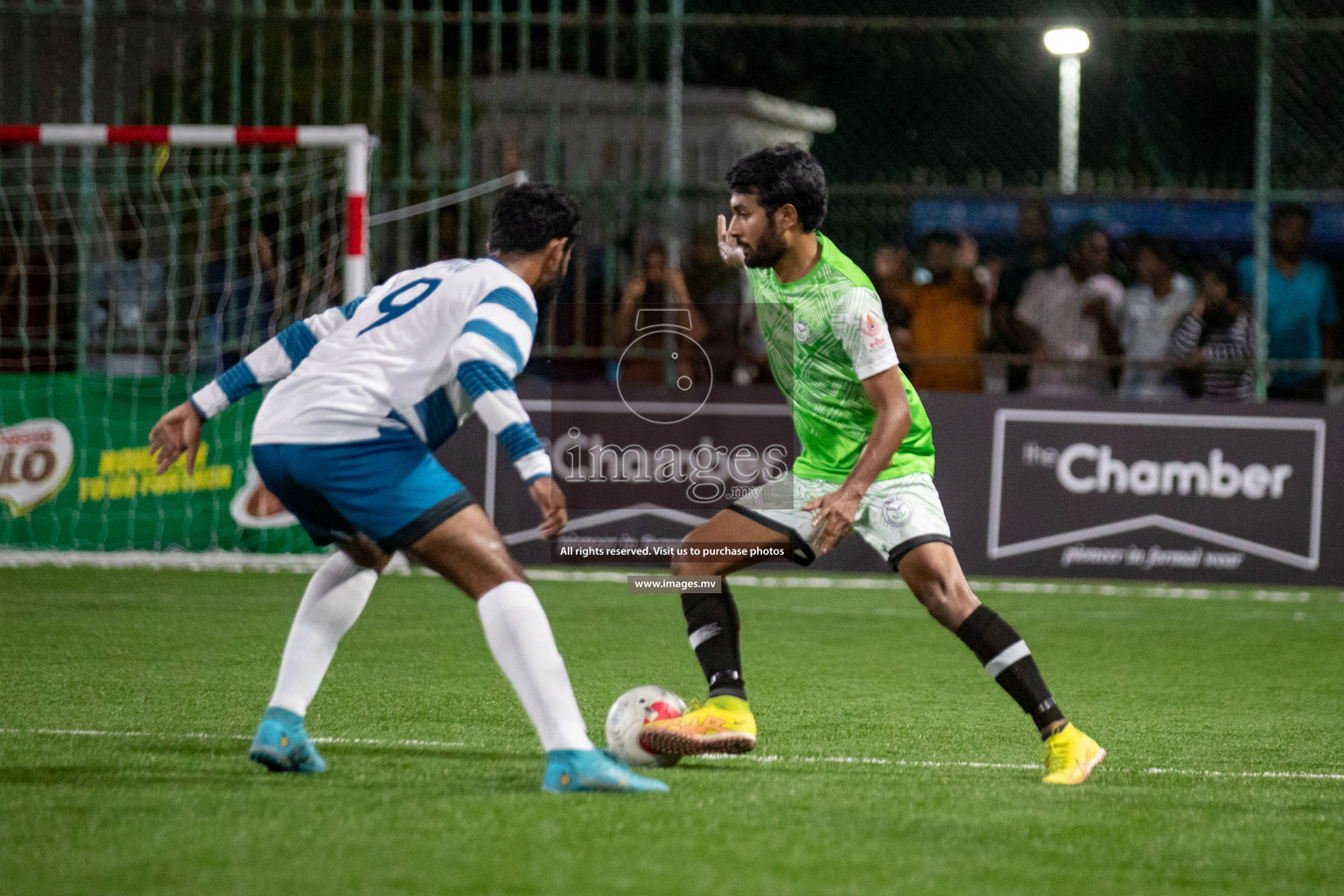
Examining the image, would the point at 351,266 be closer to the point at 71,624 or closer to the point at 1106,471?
the point at 71,624

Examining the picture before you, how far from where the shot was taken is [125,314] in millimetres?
11688

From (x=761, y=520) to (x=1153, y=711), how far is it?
7.31 feet

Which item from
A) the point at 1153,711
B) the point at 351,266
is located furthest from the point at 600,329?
the point at 1153,711

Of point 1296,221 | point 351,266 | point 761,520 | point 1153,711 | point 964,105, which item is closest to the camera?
point 761,520

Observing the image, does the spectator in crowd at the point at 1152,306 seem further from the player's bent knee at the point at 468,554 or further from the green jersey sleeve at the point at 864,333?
the player's bent knee at the point at 468,554

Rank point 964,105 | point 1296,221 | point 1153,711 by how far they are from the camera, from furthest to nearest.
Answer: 1. point 964,105
2. point 1296,221
3. point 1153,711

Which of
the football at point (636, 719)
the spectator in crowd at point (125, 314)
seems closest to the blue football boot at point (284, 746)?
the football at point (636, 719)

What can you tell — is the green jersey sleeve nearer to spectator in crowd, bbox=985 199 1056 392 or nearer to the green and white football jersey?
the green and white football jersey

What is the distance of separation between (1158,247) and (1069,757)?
22.9 feet

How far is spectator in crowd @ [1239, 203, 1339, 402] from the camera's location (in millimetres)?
11352

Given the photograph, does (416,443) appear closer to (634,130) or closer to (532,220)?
(532,220)

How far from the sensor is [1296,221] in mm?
11336

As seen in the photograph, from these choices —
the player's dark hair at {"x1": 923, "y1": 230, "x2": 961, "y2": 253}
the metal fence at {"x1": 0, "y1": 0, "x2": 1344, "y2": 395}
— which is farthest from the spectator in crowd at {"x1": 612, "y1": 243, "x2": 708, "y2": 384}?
the player's dark hair at {"x1": 923, "y1": 230, "x2": 961, "y2": 253}

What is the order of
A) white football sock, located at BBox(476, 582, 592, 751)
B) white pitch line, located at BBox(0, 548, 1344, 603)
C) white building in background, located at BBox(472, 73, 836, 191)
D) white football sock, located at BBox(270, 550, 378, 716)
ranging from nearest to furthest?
white football sock, located at BBox(476, 582, 592, 751) < white football sock, located at BBox(270, 550, 378, 716) < white pitch line, located at BBox(0, 548, 1344, 603) < white building in background, located at BBox(472, 73, 836, 191)
